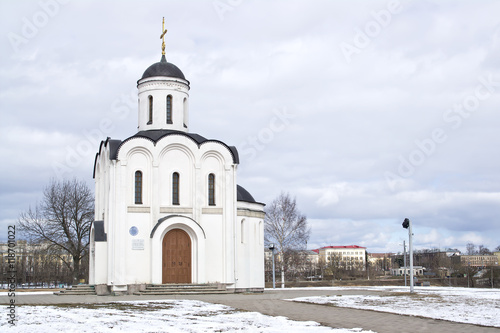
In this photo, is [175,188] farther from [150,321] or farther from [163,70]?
[150,321]

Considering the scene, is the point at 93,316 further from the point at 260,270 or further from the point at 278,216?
the point at 278,216

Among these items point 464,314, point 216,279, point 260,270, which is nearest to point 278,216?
point 260,270

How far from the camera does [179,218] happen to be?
2784cm

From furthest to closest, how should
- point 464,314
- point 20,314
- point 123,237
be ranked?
point 123,237
point 464,314
point 20,314

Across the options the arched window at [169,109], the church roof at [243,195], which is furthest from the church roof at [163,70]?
the church roof at [243,195]

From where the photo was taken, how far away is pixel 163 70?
31797 mm

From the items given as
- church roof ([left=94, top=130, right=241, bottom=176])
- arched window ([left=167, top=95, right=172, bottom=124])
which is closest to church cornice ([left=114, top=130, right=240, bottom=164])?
church roof ([left=94, top=130, right=241, bottom=176])

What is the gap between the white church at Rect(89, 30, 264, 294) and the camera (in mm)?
27484

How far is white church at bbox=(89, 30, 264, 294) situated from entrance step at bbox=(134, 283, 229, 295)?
1.84ft

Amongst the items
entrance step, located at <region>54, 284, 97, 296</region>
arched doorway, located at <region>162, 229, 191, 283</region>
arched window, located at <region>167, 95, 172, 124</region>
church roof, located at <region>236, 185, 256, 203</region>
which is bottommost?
entrance step, located at <region>54, 284, 97, 296</region>

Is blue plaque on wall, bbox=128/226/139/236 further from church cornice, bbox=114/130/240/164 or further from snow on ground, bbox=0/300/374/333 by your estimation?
snow on ground, bbox=0/300/374/333

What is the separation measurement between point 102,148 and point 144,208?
549cm

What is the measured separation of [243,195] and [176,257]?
20.5ft

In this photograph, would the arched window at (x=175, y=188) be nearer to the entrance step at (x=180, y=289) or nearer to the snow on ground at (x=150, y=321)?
the entrance step at (x=180, y=289)
